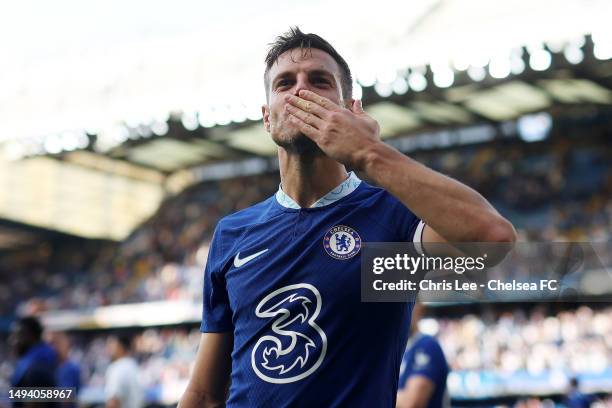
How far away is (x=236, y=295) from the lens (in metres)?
2.33

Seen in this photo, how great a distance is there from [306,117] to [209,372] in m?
0.88

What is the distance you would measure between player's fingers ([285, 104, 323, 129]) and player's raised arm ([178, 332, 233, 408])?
75cm

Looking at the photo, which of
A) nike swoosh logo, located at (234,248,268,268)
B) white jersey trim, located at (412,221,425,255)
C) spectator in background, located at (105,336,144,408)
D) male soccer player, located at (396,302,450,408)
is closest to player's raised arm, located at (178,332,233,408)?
nike swoosh logo, located at (234,248,268,268)

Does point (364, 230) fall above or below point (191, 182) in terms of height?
below

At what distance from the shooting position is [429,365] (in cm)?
502

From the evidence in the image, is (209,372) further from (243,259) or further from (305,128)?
(305,128)

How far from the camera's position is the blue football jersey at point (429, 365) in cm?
501

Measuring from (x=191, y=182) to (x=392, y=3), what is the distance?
386 inches

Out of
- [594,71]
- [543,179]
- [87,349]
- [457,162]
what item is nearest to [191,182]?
[87,349]

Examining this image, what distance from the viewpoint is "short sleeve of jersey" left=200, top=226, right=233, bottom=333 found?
2467mm

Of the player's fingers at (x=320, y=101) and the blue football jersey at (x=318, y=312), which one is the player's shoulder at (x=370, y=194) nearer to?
the blue football jersey at (x=318, y=312)

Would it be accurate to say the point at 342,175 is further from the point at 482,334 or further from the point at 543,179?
the point at 543,179

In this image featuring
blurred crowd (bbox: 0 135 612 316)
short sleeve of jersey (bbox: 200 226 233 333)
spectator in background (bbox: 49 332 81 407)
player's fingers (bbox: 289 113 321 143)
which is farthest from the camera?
blurred crowd (bbox: 0 135 612 316)

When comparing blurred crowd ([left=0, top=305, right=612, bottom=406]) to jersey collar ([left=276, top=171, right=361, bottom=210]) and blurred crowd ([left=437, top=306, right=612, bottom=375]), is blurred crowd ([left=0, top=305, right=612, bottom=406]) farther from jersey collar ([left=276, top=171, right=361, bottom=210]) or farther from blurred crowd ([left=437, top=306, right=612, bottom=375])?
jersey collar ([left=276, top=171, right=361, bottom=210])
